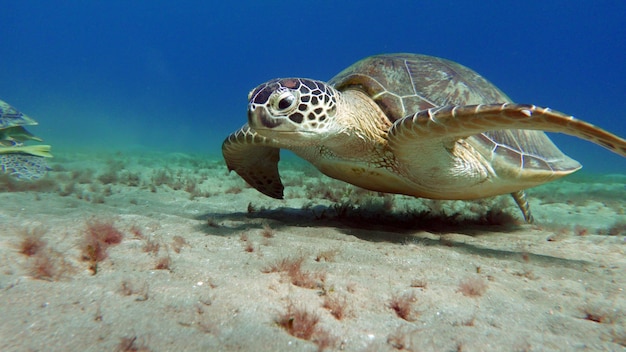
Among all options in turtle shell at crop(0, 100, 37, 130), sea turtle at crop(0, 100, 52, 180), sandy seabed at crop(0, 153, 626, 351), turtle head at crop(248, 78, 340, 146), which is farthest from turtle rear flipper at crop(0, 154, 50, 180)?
turtle head at crop(248, 78, 340, 146)

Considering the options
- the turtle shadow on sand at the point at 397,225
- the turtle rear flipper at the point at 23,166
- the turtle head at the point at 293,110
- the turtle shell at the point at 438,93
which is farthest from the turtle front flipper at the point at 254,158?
the turtle rear flipper at the point at 23,166

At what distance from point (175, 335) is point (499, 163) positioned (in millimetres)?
3284

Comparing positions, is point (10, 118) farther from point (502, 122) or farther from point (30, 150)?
point (502, 122)

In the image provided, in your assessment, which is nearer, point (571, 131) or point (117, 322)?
point (117, 322)

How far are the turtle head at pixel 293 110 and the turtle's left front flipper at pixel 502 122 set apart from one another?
710mm

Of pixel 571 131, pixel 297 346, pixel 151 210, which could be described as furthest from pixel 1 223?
pixel 571 131

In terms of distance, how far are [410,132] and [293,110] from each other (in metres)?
1.05

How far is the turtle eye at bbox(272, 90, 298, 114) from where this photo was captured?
2562mm

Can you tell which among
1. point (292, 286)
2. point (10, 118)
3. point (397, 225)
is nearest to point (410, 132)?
point (397, 225)

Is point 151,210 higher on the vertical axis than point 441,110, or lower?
lower

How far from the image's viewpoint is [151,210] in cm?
368

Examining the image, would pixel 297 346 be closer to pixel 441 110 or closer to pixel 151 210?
pixel 441 110

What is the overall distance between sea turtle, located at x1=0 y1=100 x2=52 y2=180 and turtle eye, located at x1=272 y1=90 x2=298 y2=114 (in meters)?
3.55

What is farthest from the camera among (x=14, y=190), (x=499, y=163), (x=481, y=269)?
(x=14, y=190)
